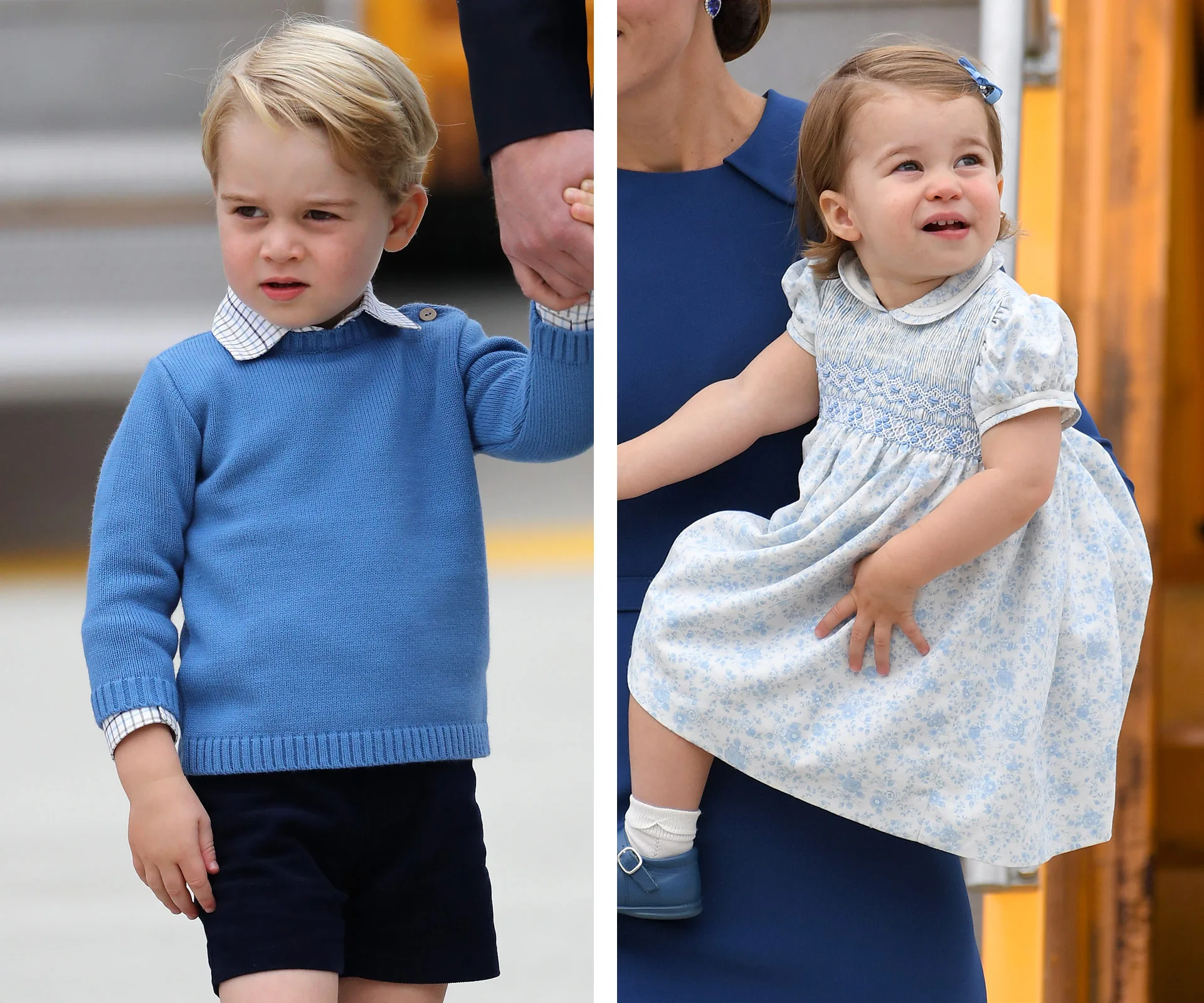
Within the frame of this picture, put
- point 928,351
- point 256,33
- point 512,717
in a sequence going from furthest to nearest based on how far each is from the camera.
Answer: point 512,717 → point 256,33 → point 928,351

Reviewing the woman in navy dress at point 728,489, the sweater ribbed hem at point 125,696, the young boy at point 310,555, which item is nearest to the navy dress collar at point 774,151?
the woman in navy dress at point 728,489

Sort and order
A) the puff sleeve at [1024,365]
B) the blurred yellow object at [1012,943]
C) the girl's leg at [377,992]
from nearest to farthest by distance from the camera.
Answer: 1. the puff sleeve at [1024,365]
2. the girl's leg at [377,992]
3. the blurred yellow object at [1012,943]

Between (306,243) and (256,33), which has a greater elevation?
(256,33)

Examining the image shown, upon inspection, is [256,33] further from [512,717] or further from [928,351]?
[512,717]

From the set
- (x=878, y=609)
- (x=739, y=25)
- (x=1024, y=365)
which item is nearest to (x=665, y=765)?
(x=878, y=609)

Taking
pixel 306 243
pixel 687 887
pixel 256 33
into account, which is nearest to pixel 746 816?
pixel 687 887

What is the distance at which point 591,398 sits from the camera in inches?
21.8

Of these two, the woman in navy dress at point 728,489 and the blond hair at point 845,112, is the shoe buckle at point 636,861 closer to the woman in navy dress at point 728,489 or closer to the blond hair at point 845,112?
the woman in navy dress at point 728,489

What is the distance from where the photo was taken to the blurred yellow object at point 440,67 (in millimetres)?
591

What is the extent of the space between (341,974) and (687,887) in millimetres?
164

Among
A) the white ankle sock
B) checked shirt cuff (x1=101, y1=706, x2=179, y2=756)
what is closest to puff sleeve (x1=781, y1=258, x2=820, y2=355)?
the white ankle sock

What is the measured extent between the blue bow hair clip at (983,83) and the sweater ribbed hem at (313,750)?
14.2 inches

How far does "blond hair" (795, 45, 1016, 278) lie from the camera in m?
0.49

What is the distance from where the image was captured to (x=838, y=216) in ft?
1.68
